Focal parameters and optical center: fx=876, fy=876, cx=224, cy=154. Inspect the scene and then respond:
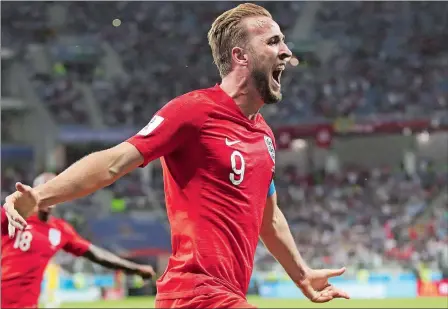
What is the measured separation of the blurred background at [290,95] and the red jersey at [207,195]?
25040mm

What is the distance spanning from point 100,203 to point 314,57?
10264 millimetres

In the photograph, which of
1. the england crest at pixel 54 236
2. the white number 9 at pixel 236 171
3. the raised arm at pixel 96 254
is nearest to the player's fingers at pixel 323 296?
the white number 9 at pixel 236 171

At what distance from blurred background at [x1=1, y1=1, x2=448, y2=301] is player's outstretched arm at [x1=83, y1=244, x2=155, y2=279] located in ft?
66.6

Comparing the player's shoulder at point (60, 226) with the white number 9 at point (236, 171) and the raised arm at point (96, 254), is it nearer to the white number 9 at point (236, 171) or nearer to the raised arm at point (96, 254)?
the raised arm at point (96, 254)

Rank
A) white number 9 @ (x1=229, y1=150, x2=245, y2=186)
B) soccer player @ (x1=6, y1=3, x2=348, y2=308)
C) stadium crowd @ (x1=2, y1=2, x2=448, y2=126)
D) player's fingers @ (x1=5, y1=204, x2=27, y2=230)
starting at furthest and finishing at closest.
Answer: stadium crowd @ (x1=2, y1=2, x2=448, y2=126) < white number 9 @ (x1=229, y1=150, x2=245, y2=186) < soccer player @ (x1=6, y1=3, x2=348, y2=308) < player's fingers @ (x1=5, y1=204, x2=27, y2=230)

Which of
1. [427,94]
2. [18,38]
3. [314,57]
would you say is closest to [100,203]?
[18,38]

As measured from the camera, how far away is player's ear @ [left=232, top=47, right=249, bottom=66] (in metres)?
4.14

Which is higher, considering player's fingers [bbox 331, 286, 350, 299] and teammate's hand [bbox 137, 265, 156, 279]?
player's fingers [bbox 331, 286, 350, 299]

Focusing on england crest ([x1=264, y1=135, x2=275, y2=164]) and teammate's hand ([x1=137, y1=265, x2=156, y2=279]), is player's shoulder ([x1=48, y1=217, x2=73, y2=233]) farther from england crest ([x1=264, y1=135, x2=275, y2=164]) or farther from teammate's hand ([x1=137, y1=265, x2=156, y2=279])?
england crest ([x1=264, y1=135, x2=275, y2=164])

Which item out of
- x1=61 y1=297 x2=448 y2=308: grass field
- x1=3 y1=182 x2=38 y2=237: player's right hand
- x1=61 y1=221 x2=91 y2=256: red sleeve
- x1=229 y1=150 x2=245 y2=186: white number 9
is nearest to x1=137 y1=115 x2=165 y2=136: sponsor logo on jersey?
x1=229 y1=150 x2=245 y2=186: white number 9

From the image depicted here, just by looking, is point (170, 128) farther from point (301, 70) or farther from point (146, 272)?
point (301, 70)

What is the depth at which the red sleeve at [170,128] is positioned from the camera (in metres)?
3.74

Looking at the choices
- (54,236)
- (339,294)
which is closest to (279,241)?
(339,294)

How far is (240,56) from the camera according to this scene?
13.6ft
